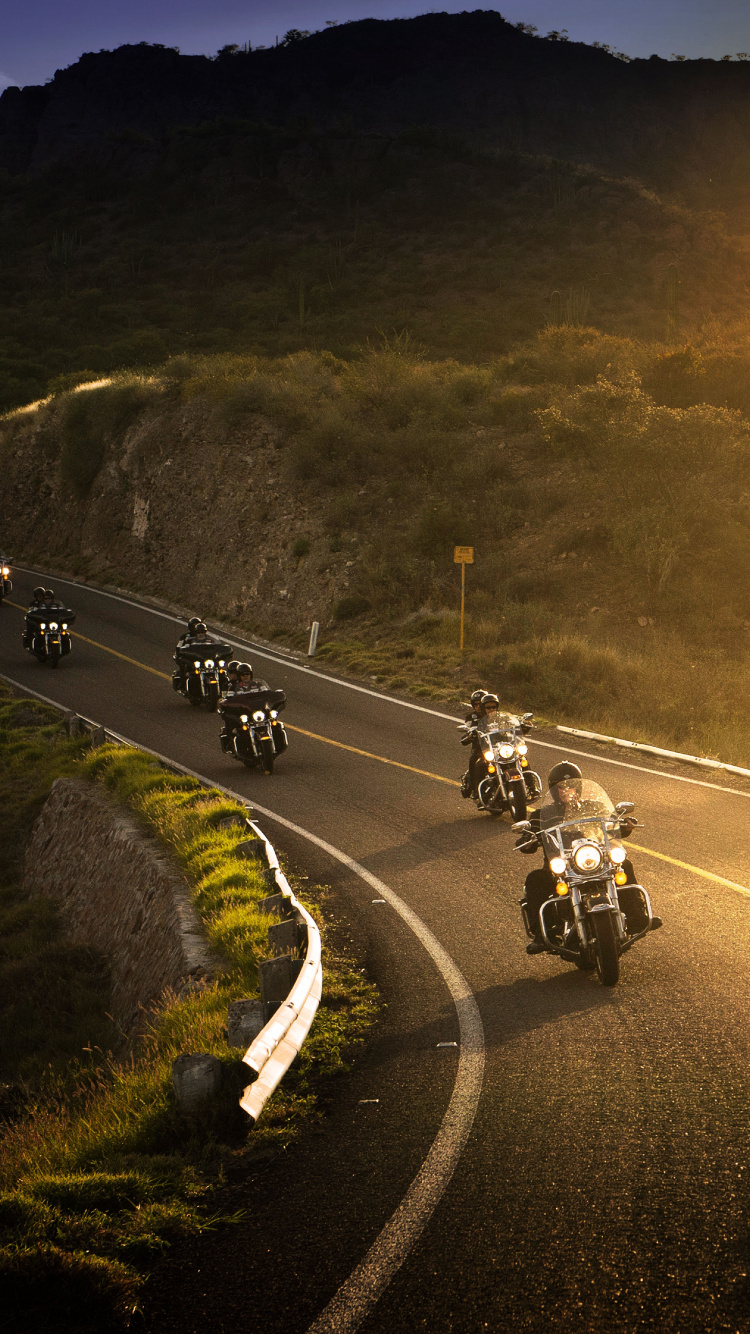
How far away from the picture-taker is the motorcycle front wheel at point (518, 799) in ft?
42.0

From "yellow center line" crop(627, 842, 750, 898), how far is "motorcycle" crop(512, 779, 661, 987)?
7.59 ft

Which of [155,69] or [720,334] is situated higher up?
[155,69]

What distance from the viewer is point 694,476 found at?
2864cm

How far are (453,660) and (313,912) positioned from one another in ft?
48.5

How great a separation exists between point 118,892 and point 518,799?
18.2 feet

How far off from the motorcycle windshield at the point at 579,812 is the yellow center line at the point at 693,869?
2479mm

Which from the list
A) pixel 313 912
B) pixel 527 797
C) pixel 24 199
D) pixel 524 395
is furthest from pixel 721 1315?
pixel 24 199

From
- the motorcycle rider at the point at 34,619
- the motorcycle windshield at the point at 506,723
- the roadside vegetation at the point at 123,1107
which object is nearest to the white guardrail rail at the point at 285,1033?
the roadside vegetation at the point at 123,1107

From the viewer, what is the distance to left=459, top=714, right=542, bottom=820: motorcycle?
12836mm

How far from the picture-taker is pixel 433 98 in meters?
153

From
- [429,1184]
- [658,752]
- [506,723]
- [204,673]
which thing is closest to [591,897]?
[429,1184]

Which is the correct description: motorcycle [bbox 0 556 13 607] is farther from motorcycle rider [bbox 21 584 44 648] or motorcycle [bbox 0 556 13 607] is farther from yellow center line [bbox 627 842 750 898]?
yellow center line [bbox 627 842 750 898]

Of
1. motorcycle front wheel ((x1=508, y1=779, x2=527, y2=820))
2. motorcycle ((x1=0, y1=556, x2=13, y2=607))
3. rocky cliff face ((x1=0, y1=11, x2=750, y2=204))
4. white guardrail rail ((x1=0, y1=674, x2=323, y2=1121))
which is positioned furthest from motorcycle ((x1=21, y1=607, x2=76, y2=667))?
rocky cliff face ((x1=0, y1=11, x2=750, y2=204))

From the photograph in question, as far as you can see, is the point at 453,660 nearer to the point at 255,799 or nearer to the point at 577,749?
the point at 577,749
